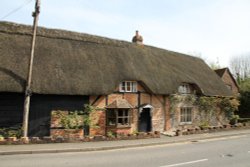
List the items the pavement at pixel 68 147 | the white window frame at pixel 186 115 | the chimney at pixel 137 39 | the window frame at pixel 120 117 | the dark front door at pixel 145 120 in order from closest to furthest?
the pavement at pixel 68 147 → the window frame at pixel 120 117 → the dark front door at pixel 145 120 → the white window frame at pixel 186 115 → the chimney at pixel 137 39

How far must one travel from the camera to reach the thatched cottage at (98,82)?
725 inches

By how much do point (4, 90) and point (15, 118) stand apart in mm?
1986

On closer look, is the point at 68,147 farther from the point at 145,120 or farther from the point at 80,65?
the point at 145,120

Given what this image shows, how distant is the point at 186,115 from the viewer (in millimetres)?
27828

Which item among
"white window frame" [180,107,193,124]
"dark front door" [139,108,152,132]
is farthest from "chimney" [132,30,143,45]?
"dark front door" [139,108,152,132]

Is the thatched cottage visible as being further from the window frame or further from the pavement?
the pavement

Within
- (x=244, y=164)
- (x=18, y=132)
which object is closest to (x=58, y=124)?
(x=18, y=132)

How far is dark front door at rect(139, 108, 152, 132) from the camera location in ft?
78.7

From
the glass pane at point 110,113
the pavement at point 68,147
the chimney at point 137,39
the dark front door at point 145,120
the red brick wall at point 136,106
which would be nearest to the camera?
the pavement at point 68,147

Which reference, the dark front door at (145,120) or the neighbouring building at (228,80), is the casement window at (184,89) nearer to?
the dark front door at (145,120)

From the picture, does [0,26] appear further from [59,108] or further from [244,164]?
[244,164]

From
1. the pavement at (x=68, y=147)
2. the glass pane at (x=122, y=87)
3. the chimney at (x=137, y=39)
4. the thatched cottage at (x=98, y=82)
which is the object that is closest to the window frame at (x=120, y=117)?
the thatched cottage at (x=98, y=82)

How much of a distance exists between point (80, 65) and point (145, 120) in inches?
267

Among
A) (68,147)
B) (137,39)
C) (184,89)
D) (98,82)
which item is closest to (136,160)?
(68,147)
